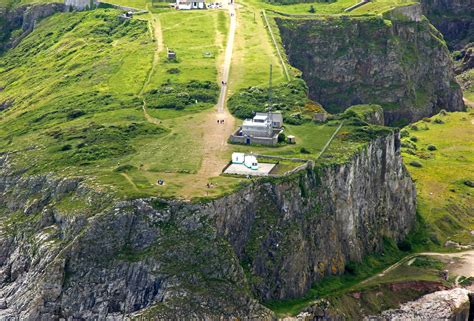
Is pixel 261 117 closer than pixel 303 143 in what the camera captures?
No

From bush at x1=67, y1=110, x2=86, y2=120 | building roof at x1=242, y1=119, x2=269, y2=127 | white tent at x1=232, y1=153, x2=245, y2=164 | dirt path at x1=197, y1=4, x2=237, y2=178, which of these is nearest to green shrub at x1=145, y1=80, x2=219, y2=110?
dirt path at x1=197, y1=4, x2=237, y2=178

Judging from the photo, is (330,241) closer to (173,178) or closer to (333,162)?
(333,162)

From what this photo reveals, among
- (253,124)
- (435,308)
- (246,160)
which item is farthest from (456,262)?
(246,160)

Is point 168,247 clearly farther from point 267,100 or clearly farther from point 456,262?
point 267,100

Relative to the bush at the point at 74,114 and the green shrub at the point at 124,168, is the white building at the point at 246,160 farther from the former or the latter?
the bush at the point at 74,114

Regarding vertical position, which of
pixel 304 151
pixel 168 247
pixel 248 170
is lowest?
pixel 168 247

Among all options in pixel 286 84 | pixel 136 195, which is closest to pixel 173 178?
pixel 136 195
